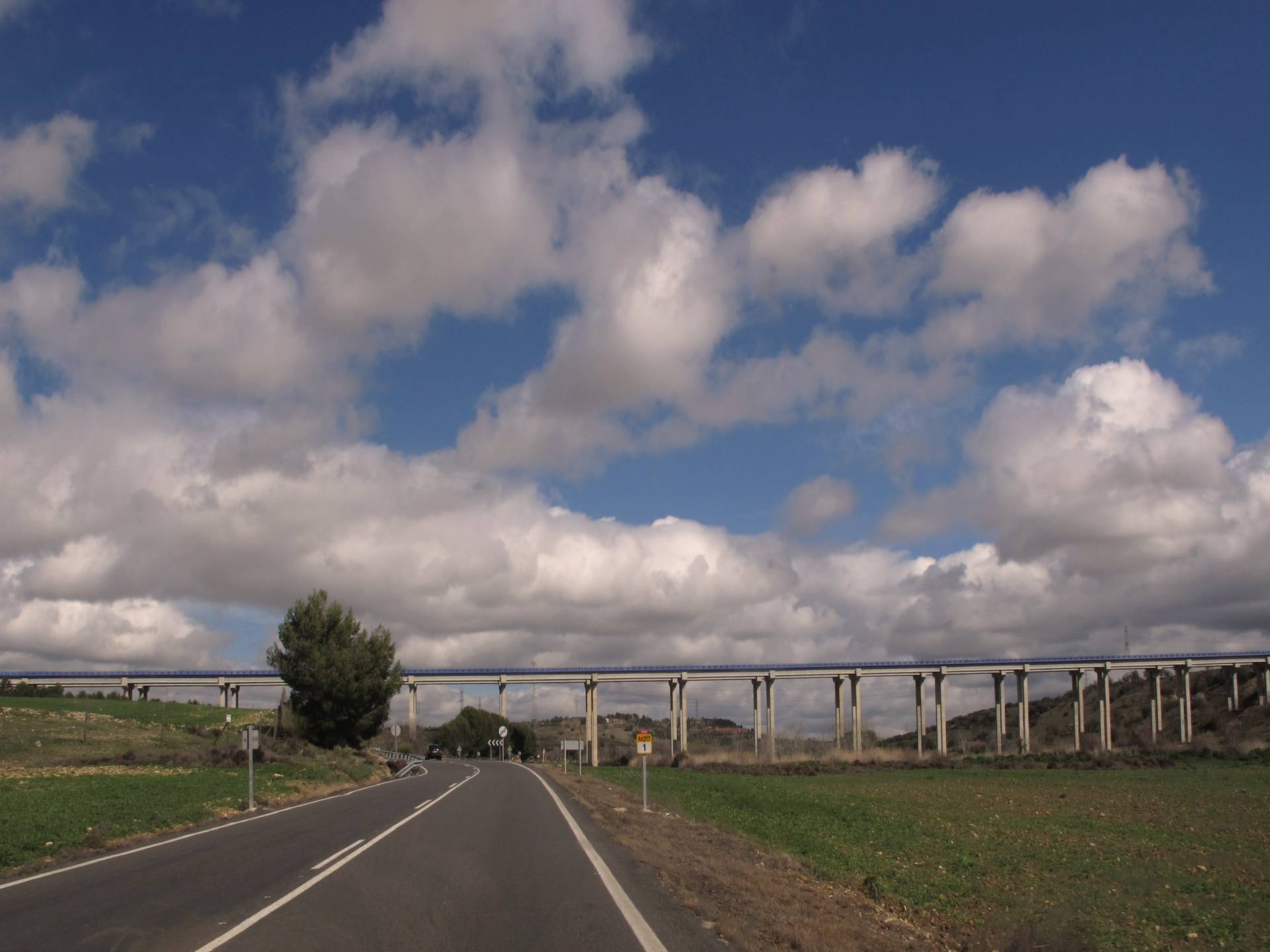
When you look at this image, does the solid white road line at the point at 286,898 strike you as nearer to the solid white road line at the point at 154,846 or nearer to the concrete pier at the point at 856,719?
the solid white road line at the point at 154,846

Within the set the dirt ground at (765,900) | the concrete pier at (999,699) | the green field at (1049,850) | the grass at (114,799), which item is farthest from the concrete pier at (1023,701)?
the dirt ground at (765,900)

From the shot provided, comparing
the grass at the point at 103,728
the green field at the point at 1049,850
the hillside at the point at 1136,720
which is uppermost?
the green field at the point at 1049,850

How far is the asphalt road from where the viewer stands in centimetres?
1017

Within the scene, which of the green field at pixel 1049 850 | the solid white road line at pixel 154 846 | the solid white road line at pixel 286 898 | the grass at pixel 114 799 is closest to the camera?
the solid white road line at pixel 286 898

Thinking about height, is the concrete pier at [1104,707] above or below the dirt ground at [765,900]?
below

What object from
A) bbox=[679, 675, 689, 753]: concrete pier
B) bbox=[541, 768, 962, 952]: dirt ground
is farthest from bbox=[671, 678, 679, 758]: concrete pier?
bbox=[541, 768, 962, 952]: dirt ground

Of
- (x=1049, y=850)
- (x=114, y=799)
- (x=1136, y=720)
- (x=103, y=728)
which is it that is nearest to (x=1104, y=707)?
(x=1136, y=720)

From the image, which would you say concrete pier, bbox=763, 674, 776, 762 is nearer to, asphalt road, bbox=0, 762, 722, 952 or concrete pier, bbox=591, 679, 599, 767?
concrete pier, bbox=591, 679, 599, 767

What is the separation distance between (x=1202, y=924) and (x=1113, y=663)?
92987 mm

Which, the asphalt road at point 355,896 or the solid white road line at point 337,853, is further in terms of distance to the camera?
the solid white road line at point 337,853

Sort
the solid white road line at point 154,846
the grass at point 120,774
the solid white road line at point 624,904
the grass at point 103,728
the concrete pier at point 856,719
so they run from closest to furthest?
1. the solid white road line at point 624,904
2. the solid white road line at point 154,846
3. the grass at point 120,774
4. the grass at point 103,728
5. the concrete pier at point 856,719

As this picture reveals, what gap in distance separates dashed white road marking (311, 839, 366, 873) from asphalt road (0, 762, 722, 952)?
0.14 ft

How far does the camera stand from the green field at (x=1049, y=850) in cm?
1410

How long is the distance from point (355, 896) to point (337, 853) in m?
5.21
